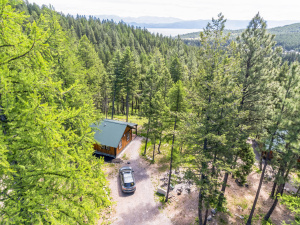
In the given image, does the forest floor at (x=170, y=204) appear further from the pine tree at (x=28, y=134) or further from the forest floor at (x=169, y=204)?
the pine tree at (x=28, y=134)

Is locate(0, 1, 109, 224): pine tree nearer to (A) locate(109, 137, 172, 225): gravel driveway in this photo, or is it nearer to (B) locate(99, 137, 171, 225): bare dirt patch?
(B) locate(99, 137, 171, 225): bare dirt patch

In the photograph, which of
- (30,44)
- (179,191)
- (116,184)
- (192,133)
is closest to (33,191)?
(30,44)

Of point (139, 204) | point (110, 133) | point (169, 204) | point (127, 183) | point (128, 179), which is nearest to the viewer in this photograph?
point (139, 204)

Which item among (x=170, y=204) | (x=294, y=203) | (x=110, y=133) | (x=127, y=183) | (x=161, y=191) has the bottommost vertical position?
(x=170, y=204)

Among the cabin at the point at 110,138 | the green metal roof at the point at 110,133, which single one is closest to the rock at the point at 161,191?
the cabin at the point at 110,138

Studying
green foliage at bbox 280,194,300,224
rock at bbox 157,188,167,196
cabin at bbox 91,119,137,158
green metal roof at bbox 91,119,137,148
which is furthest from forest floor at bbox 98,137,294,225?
green foliage at bbox 280,194,300,224

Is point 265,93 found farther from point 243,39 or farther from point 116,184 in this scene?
point 116,184

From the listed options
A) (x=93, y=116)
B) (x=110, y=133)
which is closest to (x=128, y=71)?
(x=110, y=133)

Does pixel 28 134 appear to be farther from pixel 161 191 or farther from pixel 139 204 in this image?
pixel 161 191
